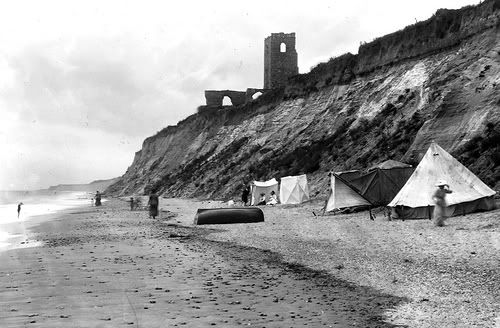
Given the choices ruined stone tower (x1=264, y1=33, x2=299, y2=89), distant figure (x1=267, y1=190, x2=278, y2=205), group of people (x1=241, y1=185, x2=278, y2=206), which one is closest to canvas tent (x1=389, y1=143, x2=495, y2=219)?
distant figure (x1=267, y1=190, x2=278, y2=205)

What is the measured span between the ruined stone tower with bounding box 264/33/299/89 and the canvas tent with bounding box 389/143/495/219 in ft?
176

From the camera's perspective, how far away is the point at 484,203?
63.4 ft

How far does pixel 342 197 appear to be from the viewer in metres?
25.5

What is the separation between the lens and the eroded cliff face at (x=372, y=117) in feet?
97.2

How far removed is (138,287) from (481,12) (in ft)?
119

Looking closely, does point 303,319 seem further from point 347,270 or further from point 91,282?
point 91,282

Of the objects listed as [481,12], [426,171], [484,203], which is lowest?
[484,203]

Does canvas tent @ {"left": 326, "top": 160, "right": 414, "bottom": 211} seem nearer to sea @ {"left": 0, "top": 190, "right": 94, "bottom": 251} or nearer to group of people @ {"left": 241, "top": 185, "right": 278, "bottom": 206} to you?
group of people @ {"left": 241, "top": 185, "right": 278, "bottom": 206}

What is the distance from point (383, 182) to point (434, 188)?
4908mm

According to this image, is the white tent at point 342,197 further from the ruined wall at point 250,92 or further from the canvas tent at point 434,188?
the ruined wall at point 250,92

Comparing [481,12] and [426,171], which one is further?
[481,12]

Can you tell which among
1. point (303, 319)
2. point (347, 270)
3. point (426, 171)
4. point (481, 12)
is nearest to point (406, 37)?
point (481, 12)

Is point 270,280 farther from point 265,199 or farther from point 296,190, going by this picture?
point 265,199

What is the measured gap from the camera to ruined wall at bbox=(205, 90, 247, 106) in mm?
82000
